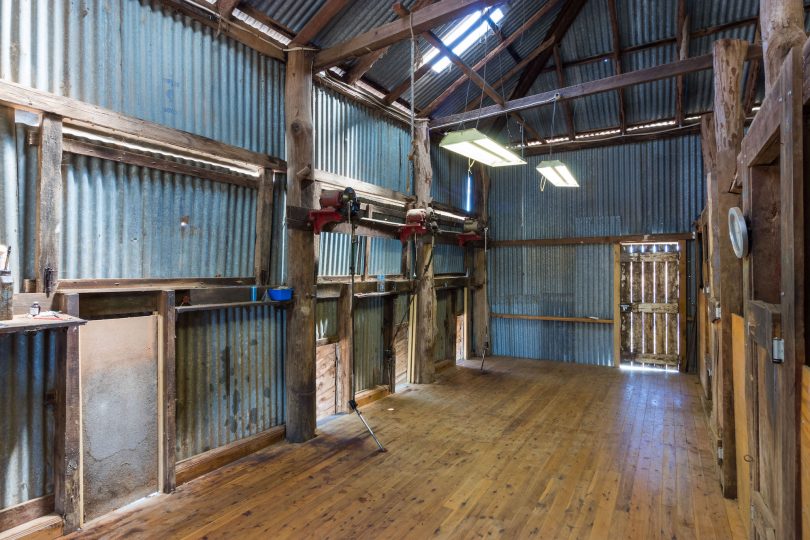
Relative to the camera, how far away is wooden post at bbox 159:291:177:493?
150 inches

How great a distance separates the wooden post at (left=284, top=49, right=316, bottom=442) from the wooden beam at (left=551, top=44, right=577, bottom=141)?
5.32m

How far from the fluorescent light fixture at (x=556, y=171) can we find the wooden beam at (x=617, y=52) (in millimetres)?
2365

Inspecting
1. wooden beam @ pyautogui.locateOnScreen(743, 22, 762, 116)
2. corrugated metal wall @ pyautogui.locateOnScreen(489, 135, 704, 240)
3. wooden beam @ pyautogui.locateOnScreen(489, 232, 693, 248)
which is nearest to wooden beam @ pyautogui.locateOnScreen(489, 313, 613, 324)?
wooden beam @ pyautogui.locateOnScreen(489, 232, 693, 248)

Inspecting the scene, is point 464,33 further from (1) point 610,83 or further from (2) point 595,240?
(2) point 595,240

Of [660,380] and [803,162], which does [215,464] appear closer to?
[803,162]

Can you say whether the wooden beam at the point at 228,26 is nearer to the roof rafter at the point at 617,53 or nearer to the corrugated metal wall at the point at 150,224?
the corrugated metal wall at the point at 150,224

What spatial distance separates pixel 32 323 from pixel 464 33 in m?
6.44

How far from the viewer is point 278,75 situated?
5.04 m

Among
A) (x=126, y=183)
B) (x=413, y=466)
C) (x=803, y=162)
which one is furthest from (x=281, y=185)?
(x=803, y=162)

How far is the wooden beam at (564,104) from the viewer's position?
27.1 ft

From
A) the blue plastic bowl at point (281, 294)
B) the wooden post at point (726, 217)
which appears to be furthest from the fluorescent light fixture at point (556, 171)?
the blue plastic bowl at point (281, 294)

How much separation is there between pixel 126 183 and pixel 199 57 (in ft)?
4.72

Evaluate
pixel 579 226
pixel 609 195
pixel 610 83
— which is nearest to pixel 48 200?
pixel 610 83

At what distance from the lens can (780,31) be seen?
2.81 metres
